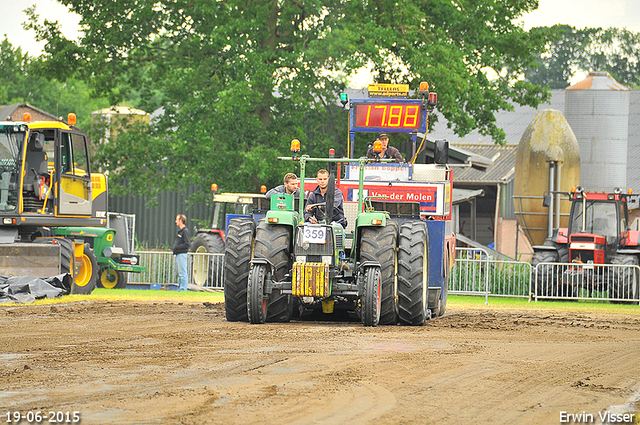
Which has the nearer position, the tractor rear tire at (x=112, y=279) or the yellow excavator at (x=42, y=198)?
the yellow excavator at (x=42, y=198)

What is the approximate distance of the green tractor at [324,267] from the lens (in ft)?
37.7

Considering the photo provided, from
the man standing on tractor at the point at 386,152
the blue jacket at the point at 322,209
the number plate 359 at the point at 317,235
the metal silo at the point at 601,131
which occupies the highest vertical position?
the metal silo at the point at 601,131

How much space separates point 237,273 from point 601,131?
21773 millimetres

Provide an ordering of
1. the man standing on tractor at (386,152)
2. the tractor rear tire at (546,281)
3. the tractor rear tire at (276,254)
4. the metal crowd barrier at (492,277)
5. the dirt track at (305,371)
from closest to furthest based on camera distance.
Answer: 1. the dirt track at (305,371)
2. the tractor rear tire at (276,254)
3. the man standing on tractor at (386,152)
4. the tractor rear tire at (546,281)
5. the metal crowd barrier at (492,277)

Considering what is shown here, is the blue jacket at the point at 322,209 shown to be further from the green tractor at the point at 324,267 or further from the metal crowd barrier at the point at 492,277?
the metal crowd barrier at the point at 492,277

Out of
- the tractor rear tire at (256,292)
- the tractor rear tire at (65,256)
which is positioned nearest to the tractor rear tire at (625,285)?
the tractor rear tire at (256,292)

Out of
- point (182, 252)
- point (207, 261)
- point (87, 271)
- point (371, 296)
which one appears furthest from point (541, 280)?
point (371, 296)

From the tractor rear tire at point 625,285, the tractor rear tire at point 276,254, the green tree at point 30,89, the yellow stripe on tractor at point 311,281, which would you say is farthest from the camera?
the green tree at point 30,89

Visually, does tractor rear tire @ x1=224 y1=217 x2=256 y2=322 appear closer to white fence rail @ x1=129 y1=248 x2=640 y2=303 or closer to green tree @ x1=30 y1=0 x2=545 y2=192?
white fence rail @ x1=129 y1=248 x2=640 y2=303

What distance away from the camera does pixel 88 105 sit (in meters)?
73.2

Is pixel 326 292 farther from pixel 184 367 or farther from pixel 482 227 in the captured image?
pixel 482 227

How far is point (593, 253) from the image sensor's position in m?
22.0

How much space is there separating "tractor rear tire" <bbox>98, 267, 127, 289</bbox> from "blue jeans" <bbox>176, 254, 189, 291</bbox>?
1.33 meters

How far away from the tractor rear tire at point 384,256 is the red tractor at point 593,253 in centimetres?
929
